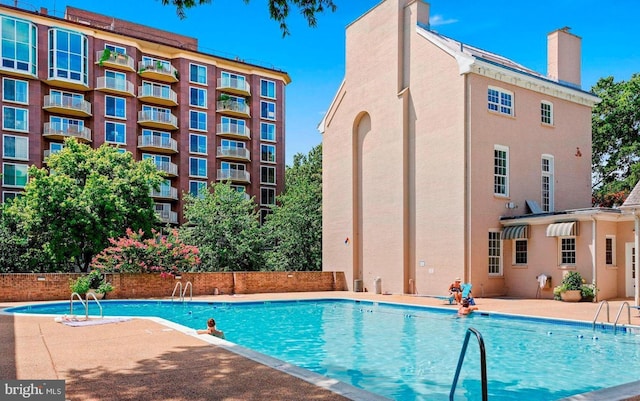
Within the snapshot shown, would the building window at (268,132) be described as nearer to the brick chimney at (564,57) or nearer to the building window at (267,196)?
the building window at (267,196)

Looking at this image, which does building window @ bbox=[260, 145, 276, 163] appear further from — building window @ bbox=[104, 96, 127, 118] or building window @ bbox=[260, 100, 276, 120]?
building window @ bbox=[104, 96, 127, 118]

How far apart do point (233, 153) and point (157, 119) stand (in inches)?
280

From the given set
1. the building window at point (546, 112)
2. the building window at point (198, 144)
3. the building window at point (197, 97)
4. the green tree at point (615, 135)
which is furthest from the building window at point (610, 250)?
the building window at point (197, 97)

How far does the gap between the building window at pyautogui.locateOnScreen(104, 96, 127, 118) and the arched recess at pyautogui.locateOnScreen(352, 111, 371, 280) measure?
2299cm

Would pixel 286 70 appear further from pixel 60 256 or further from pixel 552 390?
pixel 552 390

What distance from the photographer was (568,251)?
2002 centimetres

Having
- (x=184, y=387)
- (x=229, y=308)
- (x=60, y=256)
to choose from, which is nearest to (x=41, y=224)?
(x=60, y=256)

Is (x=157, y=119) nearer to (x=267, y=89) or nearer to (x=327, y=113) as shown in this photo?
(x=267, y=89)

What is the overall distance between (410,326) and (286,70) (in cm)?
3890

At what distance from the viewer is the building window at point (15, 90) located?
37094 mm

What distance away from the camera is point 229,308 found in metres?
19.4

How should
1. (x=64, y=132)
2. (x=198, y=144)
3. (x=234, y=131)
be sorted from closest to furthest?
(x=64, y=132) < (x=198, y=144) < (x=234, y=131)

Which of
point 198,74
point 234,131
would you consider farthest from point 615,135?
point 198,74

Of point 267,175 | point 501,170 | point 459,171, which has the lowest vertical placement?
point 459,171
